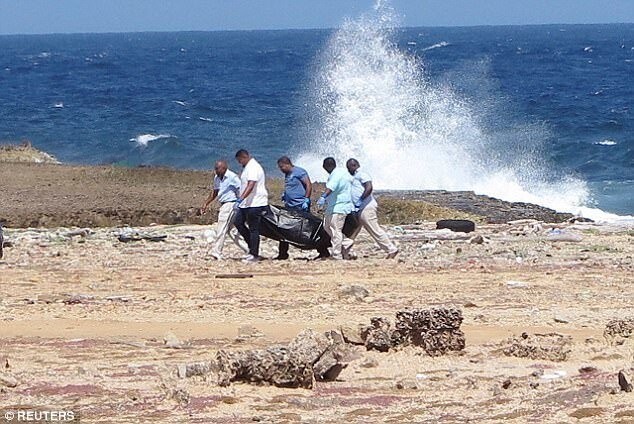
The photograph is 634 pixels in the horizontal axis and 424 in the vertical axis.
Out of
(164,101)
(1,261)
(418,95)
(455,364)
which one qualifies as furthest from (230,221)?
(164,101)

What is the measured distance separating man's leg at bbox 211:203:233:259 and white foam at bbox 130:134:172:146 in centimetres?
2313

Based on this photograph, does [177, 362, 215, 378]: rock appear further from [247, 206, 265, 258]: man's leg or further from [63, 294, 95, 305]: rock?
[247, 206, 265, 258]: man's leg

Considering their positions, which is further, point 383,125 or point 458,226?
point 383,125

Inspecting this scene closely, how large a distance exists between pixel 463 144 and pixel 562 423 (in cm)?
2707

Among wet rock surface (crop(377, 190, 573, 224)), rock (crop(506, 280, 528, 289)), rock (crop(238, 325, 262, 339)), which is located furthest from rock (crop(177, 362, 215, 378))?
wet rock surface (crop(377, 190, 573, 224))

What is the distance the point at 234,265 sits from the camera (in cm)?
1505

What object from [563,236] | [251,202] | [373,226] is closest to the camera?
[251,202]

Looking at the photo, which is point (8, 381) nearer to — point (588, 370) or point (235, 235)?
point (588, 370)

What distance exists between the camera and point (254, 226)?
49.2ft

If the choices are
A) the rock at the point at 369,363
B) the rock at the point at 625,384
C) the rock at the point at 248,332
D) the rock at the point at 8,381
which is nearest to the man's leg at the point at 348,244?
the rock at the point at 248,332

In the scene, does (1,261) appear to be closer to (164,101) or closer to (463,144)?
(463,144)

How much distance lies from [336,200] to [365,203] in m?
0.50

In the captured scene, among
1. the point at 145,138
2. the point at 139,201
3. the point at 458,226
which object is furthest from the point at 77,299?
the point at 145,138

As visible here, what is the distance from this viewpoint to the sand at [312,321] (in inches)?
313
